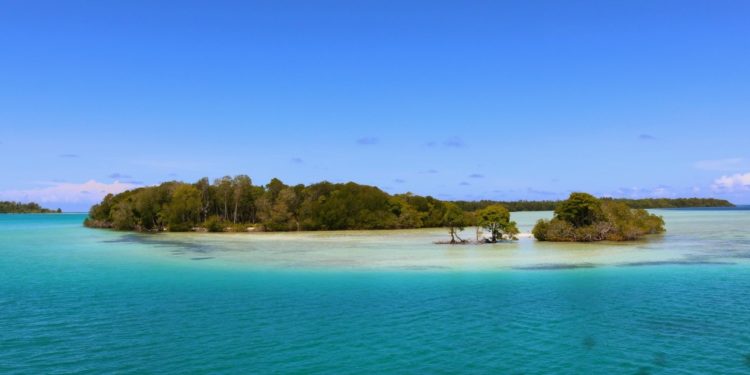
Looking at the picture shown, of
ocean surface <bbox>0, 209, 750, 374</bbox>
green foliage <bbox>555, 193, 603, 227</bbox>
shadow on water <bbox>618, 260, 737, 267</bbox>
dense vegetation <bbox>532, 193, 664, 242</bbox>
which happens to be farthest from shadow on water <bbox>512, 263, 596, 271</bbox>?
green foliage <bbox>555, 193, 603, 227</bbox>

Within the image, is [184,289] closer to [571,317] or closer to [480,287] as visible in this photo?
[480,287]

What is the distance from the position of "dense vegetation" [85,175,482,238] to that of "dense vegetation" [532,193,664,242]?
114ft

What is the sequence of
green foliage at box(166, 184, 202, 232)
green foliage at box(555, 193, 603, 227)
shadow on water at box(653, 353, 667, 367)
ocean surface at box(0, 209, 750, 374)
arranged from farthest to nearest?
green foliage at box(166, 184, 202, 232), green foliage at box(555, 193, 603, 227), ocean surface at box(0, 209, 750, 374), shadow on water at box(653, 353, 667, 367)

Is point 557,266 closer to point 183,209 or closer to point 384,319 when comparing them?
point 384,319

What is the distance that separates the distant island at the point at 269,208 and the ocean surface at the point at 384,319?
206 ft

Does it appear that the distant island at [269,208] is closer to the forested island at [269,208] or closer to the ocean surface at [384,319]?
the forested island at [269,208]

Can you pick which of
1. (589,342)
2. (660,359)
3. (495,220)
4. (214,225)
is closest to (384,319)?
(589,342)

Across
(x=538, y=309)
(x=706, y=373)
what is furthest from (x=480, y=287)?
(x=706, y=373)

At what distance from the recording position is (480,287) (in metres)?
24.6

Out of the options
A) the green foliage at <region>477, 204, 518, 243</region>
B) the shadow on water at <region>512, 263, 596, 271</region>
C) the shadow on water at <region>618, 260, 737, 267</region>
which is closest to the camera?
the shadow on water at <region>512, 263, 596, 271</region>

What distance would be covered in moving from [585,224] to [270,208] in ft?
200

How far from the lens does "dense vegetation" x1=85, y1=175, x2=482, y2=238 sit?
9644cm

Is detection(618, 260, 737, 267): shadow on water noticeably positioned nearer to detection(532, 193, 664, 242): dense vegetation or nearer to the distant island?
detection(532, 193, 664, 242): dense vegetation

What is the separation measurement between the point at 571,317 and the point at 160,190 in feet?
317
